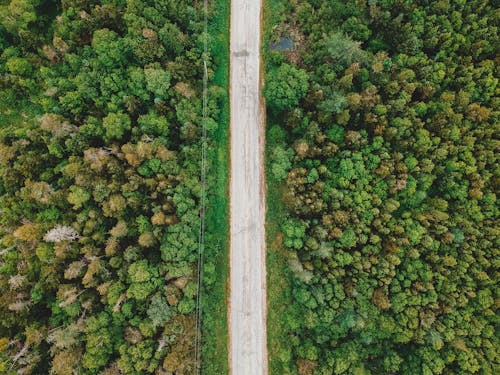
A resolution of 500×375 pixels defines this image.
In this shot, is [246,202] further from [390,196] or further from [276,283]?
[390,196]

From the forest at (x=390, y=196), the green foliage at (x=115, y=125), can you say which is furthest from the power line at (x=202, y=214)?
the green foliage at (x=115, y=125)

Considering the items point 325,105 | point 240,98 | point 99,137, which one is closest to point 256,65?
point 240,98

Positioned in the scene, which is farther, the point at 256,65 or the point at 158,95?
the point at 256,65

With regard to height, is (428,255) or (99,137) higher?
(99,137)

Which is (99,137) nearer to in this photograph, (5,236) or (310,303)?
(5,236)


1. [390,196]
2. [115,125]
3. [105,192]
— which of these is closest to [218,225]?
[105,192]

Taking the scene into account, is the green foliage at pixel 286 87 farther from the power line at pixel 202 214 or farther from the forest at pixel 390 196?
the power line at pixel 202 214

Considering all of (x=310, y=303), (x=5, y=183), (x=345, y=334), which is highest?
(x=5, y=183)
